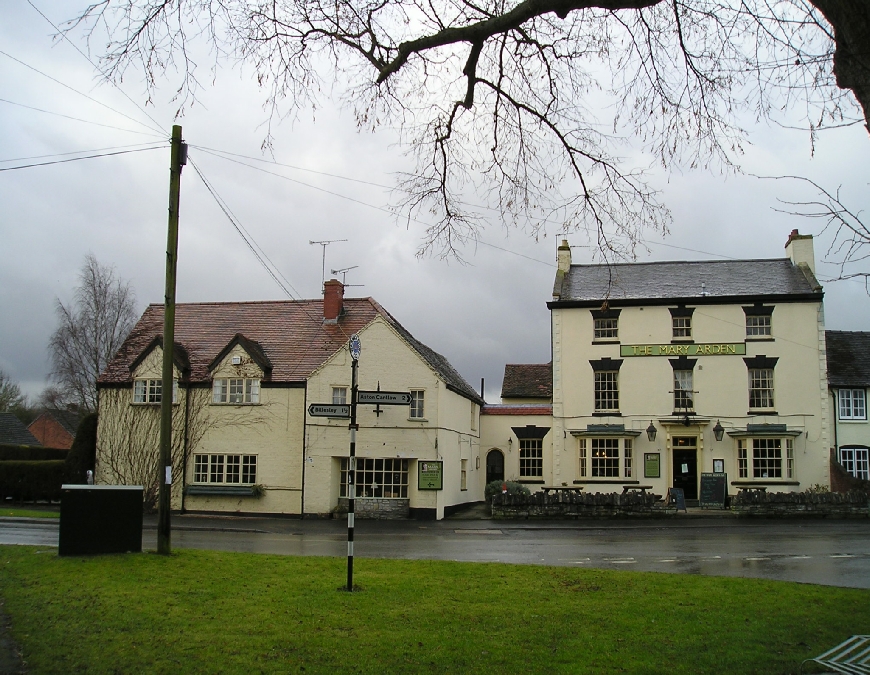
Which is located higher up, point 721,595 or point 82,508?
point 82,508

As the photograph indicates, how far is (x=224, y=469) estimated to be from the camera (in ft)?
101

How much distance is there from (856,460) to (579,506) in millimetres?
14149

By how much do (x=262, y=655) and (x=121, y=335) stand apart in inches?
1702

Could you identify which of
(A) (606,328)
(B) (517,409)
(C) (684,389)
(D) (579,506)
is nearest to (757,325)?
(C) (684,389)

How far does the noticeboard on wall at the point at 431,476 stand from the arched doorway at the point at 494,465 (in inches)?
329

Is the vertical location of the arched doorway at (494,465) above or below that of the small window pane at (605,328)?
below

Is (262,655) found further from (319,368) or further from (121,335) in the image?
(121,335)

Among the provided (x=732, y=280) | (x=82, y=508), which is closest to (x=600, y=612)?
(x=82, y=508)

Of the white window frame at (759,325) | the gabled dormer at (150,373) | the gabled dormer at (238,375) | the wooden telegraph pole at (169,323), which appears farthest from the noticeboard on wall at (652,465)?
the wooden telegraph pole at (169,323)

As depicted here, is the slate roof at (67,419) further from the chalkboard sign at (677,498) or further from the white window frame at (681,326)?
the chalkboard sign at (677,498)

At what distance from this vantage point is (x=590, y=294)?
35844mm

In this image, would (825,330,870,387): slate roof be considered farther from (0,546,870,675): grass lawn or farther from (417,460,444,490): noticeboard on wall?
(0,546,870,675): grass lawn

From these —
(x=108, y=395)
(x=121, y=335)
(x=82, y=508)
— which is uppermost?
(x=121, y=335)

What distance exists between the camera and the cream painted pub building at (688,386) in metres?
33.1
